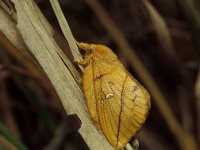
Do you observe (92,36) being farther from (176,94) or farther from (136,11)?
(176,94)

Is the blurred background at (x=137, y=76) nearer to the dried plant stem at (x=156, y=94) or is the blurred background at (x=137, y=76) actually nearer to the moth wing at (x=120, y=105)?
the dried plant stem at (x=156, y=94)

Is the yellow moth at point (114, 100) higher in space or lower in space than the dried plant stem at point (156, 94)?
higher

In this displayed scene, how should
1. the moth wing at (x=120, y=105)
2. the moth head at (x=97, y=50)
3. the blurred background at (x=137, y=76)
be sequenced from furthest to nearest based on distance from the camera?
the blurred background at (x=137, y=76) → the moth head at (x=97, y=50) → the moth wing at (x=120, y=105)

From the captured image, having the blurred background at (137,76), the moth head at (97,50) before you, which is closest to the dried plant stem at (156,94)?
the blurred background at (137,76)

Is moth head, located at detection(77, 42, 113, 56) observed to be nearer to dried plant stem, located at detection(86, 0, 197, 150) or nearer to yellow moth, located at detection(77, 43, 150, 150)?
yellow moth, located at detection(77, 43, 150, 150)

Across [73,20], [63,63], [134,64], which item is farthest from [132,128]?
[73,20]
